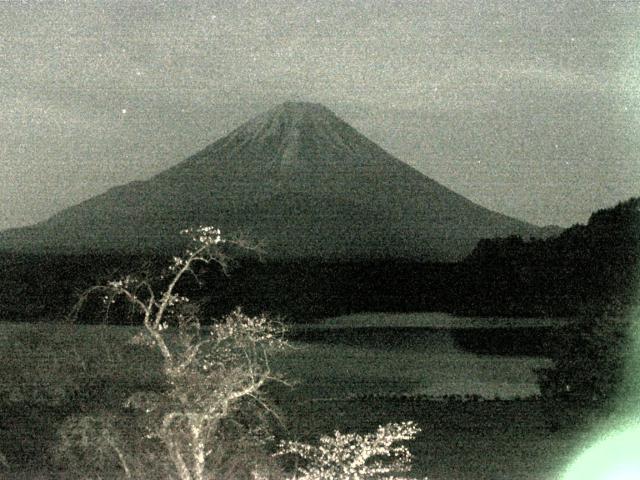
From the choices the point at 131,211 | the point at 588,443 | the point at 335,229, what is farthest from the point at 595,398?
the point at 131,211

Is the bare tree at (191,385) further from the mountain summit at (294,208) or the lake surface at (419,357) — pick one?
the mountain summit at (294,208)

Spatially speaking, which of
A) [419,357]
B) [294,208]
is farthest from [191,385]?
[294,208]

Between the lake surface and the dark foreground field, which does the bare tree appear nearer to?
the dark foreground field

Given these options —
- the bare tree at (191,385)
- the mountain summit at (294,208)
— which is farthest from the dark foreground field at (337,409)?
the mountain summit at (294,208)

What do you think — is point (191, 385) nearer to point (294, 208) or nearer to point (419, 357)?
point (419, 357)

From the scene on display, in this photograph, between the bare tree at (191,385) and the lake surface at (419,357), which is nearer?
the bare tree at (191,385)

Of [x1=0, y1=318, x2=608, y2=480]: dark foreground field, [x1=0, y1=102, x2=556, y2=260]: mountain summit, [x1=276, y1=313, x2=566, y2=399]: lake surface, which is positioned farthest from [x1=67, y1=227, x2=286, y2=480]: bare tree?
[x1=0, y1=102, x2=556, y2=260]: mountain summit
